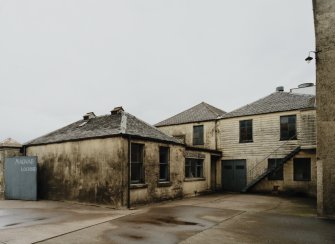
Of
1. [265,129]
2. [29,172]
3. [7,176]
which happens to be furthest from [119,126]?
[265,129]

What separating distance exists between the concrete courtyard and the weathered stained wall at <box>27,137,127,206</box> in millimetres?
1130

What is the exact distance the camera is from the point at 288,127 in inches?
816

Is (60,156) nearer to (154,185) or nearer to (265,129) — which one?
(154,185)

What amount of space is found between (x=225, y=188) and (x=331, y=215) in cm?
1333

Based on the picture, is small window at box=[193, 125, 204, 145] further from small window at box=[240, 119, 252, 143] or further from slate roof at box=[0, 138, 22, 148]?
slate roof at box=[0, 138, 22, 148]

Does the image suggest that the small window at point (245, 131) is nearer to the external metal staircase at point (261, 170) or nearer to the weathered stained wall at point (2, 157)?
the external metal staircase at point (261, 170)

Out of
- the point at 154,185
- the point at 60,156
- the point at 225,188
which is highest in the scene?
the point at 60,156

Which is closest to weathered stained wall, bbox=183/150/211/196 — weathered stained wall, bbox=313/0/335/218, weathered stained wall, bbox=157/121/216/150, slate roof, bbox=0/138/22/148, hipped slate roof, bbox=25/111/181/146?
weathered stained wall, bbox=157/121/216/150

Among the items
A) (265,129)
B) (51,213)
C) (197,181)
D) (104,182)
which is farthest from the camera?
(265,129)

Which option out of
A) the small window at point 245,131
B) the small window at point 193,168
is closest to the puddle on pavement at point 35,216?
the small window at point 193,168

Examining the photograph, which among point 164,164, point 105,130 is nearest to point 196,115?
point 164,164

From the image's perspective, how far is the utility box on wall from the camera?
623 inches

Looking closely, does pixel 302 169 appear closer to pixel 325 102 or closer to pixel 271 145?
pixel 271 145

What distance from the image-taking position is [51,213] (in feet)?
37.5
